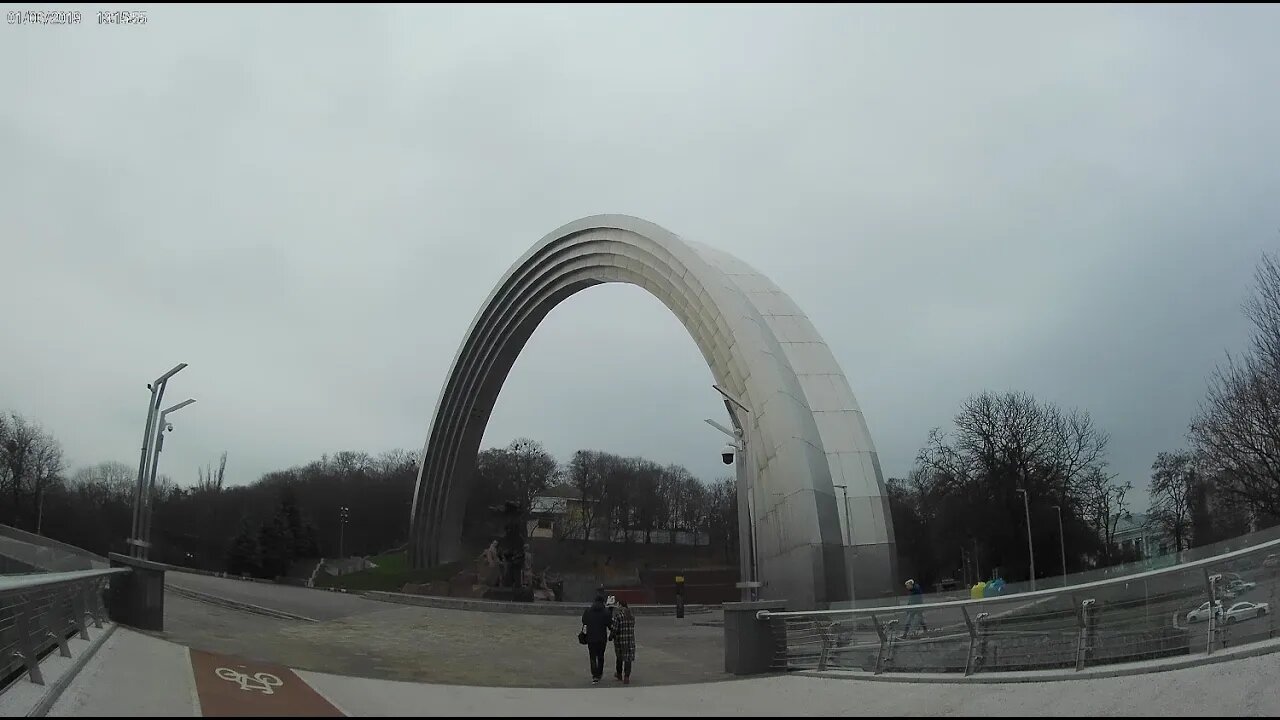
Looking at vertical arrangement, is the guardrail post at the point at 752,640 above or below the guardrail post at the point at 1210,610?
below

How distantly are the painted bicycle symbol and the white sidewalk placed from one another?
0.36m

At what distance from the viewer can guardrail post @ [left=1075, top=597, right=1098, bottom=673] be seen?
7.75m

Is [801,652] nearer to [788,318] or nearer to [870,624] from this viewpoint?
[870,624]

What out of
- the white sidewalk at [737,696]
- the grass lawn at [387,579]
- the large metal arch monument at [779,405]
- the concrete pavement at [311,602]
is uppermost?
the large metal arch monument at [779,405]

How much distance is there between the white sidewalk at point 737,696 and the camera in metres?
6.56

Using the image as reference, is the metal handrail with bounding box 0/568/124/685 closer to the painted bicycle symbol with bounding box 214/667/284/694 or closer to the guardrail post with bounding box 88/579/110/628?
the guardrail post with bounding box 88/579/110/628

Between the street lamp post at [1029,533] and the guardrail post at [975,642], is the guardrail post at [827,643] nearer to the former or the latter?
the guardrail post at [975,642]

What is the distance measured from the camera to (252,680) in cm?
923

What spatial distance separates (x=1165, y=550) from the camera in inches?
1718

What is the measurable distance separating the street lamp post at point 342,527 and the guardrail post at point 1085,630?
188 ft

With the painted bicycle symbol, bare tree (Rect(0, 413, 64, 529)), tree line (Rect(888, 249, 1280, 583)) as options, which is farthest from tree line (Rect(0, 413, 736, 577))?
the painted bicycle symbol

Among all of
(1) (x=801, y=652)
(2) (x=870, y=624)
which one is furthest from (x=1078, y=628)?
(1) (x=801, y=652)

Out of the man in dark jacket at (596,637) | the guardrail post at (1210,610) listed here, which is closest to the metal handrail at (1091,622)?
the guardrail post at (1210,610)

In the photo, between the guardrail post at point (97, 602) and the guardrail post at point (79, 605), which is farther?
the guardrail post at point (97, 602)
